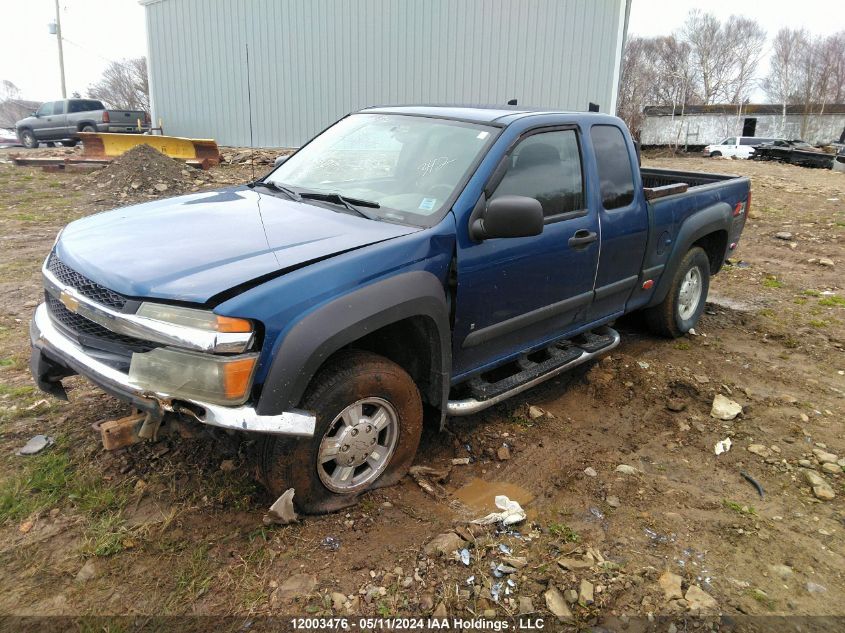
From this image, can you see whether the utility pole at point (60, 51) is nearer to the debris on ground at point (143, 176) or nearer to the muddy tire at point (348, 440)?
the debris on ground at point (143, 176)

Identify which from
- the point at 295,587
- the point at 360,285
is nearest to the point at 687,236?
the point at 360,285

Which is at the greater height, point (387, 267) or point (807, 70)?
point (807, 70)

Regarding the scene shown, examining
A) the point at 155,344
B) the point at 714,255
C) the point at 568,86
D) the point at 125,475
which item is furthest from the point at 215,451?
the point at 568,86

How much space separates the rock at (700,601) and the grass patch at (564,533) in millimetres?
503

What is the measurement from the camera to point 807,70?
2245 inches

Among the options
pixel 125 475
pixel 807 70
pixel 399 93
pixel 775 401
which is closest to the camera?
pixel 125 475

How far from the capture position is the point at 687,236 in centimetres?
492

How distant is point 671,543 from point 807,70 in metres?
68.5

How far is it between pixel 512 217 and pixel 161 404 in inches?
68.9

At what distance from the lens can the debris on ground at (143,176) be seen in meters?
11.7

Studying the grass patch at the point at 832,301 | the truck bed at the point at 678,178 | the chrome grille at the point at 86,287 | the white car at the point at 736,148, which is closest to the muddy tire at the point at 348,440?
the chrome grille at the point at 86,287

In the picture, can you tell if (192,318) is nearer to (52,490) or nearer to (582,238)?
(52,490)

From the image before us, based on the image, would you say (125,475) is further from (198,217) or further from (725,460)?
(725,460)

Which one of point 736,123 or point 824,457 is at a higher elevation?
point 736,123
